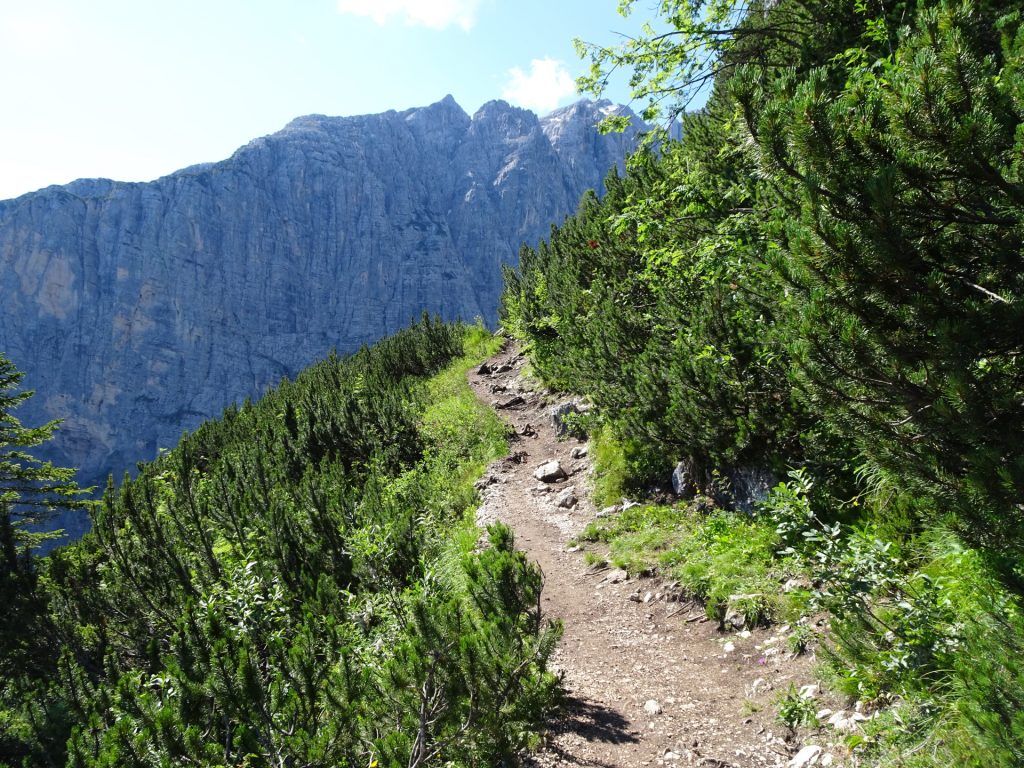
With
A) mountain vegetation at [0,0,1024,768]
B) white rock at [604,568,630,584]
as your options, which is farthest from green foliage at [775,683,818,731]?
white rock at [604,568,630,584]

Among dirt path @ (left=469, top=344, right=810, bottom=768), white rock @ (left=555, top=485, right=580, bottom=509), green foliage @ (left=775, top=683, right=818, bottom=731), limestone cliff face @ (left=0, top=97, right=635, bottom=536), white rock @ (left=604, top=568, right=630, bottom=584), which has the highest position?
limestone cliff face @ (left=0, top=97, right=635, bottom=536)

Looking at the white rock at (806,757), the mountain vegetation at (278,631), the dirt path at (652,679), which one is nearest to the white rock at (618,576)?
the dirt path at (652,679)

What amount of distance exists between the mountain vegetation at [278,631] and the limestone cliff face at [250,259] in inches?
2951

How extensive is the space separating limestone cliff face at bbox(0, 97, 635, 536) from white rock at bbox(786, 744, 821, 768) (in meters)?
78.1

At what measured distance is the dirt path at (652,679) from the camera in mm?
3688

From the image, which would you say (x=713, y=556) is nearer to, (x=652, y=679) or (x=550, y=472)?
(x=652, y=679)

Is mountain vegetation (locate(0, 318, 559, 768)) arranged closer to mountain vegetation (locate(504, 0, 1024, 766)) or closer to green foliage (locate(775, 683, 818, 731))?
green foliage (locate(775, 683, 818, 731))

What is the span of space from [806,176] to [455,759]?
3761 mm

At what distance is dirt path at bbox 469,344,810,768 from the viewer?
12.1ft

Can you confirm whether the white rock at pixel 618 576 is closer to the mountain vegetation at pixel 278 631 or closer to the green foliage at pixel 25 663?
the mountain vegetation at pixel 278 631

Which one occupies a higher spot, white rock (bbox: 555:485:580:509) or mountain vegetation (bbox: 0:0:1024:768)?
mountain vegetation (bbox: 0:0:1024:768)

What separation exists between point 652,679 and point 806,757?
1.67 meters

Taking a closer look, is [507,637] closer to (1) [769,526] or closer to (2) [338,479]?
(1) [769,526]

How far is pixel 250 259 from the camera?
322 ft
